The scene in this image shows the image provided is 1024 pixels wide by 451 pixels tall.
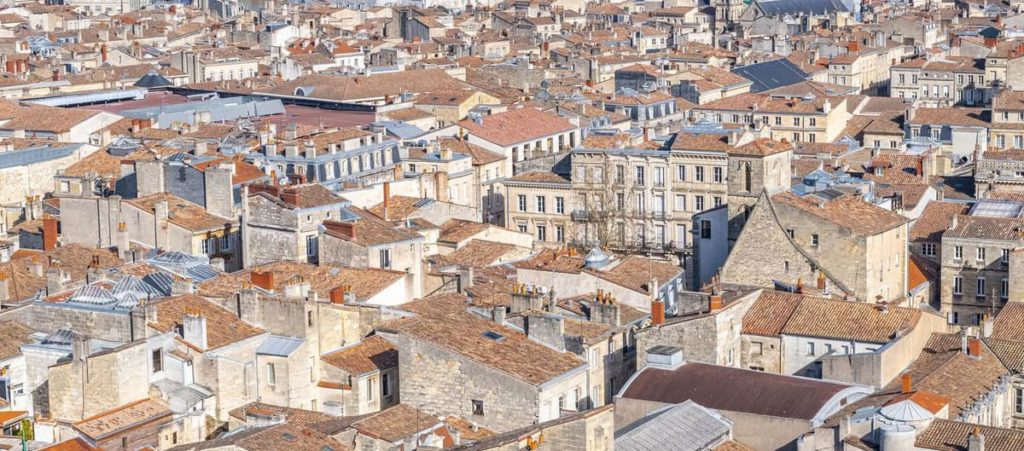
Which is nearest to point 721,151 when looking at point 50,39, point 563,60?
point 563,60

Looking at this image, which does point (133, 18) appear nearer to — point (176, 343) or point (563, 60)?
point (563, 60)

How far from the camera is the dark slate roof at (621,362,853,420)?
45.9 meters

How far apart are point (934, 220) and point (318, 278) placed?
23740 millimetres

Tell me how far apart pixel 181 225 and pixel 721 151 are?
1983 cm

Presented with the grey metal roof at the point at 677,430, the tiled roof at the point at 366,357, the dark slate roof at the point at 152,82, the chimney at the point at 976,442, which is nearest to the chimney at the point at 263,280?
the tiled roof at the point at 366,357

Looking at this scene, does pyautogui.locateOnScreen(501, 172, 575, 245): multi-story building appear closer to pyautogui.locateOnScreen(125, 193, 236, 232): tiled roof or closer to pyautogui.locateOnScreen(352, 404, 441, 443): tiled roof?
pyautogui.locateOnScreen(125, 193, 236, 232): tiled roof

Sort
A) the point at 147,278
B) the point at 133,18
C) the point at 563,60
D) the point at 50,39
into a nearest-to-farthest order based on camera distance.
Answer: the point at 147,278 → the point at 563,60 → the point at 50,39 → the point at 133,18

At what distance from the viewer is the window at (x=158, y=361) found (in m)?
Result: 46.8

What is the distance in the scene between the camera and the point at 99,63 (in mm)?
134000

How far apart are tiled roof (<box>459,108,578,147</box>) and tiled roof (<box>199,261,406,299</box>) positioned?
29284 millimetres

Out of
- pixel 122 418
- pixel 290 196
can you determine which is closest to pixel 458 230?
pixel 290 196

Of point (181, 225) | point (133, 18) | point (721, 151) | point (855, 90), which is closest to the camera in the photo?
point (181, 225)

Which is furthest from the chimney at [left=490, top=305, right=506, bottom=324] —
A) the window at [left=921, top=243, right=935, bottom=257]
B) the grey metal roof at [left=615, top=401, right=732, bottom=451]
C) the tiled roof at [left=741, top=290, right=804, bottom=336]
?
the window at [left=921, top=243, right=935, bottom=257]

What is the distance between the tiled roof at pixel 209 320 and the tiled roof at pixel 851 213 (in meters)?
17.4
